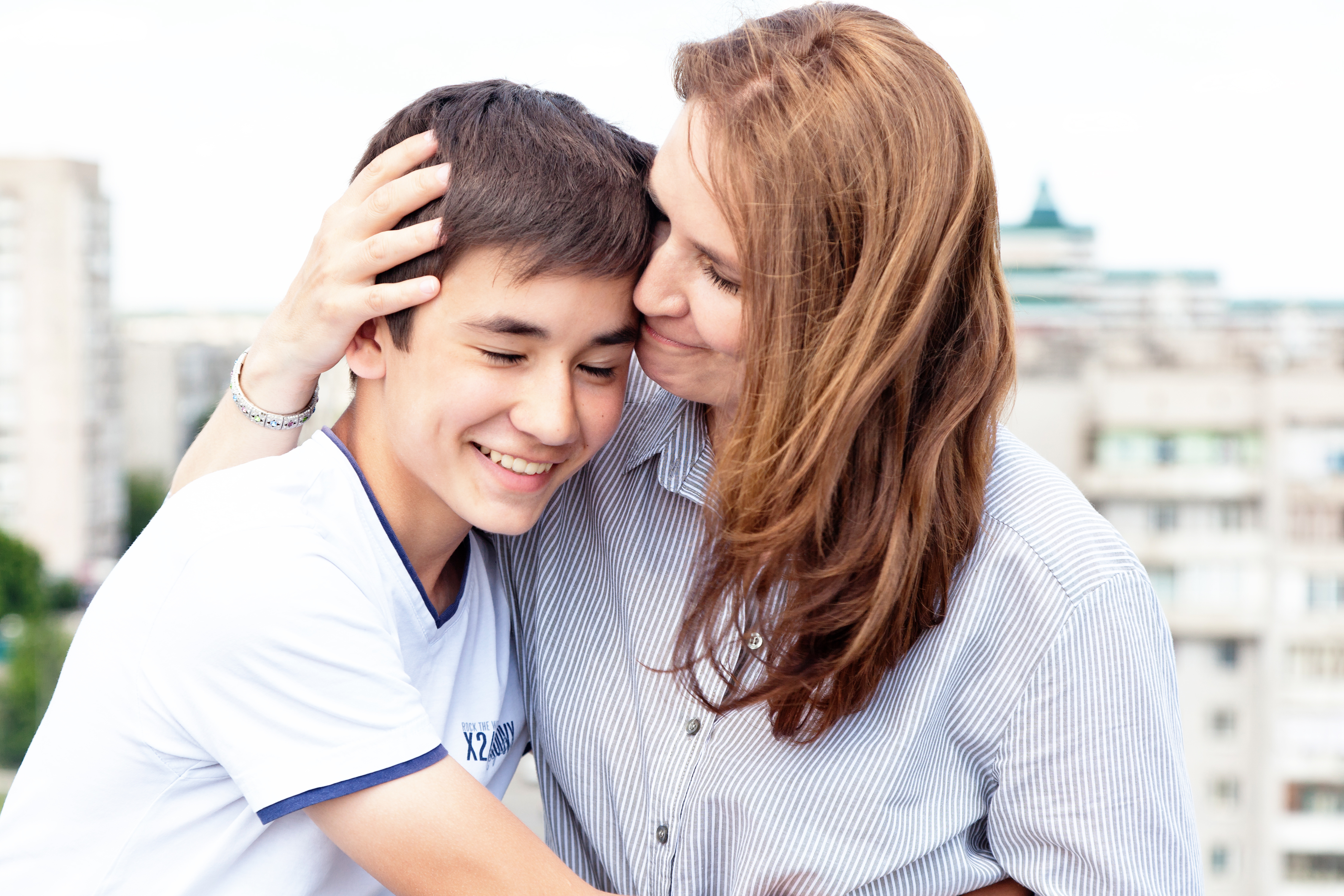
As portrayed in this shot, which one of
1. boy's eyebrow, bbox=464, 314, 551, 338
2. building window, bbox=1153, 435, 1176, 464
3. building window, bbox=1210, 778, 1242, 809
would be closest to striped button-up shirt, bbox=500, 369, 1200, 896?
boy's eyebrow, bbox=464, 314, 551, 338

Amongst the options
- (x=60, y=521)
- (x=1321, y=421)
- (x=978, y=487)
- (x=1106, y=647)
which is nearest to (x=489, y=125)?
(x=978, y=487)

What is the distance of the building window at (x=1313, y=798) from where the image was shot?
2717 centimetres

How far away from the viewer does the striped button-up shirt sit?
3.67 ft

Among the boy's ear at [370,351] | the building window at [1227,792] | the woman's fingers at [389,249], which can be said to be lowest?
the building window at [1227,792]

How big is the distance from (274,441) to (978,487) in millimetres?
871

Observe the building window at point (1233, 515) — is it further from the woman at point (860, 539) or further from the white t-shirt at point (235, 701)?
the white t-shirt at point (235, 701)

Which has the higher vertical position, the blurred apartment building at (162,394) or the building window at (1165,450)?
the building window at (1165,450)

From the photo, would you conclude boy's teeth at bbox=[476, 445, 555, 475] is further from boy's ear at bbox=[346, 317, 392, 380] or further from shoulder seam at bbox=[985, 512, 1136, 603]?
shoulder seam at bbox=[985, 512, 1136, 603]

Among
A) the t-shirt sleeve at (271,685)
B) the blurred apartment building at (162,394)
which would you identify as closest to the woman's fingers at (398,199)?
the t-shirt sleeve at (271,685)

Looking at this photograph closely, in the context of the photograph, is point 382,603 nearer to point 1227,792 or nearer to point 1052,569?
point 1052,569

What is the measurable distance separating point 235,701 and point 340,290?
46 centimetres

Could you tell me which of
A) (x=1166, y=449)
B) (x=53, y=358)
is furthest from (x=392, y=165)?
(x=53, y=358)

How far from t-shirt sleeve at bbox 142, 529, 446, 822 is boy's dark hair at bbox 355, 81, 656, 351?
0.32m

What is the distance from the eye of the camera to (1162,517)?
2738cm
